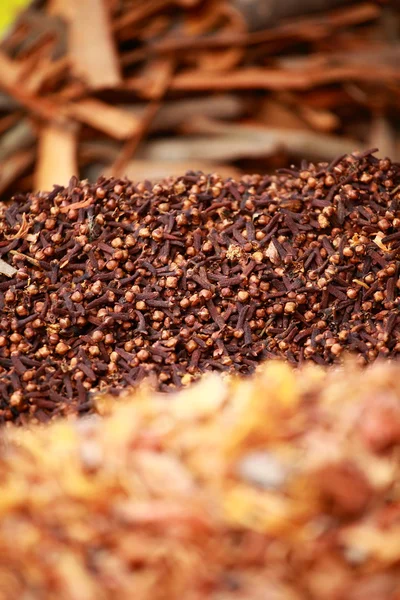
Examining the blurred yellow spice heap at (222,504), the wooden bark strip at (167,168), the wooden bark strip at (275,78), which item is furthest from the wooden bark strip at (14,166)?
the blurred yellow spice heap at (222,504)

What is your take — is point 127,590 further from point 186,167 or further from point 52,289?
point 186,167

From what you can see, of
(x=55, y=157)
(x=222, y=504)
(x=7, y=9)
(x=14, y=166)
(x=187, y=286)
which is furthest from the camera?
(x=7, y=9)

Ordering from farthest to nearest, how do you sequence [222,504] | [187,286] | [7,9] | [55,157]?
[7,9], [55,157], [187,286], [222,504]

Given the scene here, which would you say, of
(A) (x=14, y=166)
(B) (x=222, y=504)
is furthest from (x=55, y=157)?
(B) (x=222, y=504)

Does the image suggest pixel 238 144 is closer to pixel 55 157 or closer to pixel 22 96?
pixel 55 157

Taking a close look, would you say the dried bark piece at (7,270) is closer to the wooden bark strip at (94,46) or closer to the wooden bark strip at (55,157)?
the wooden bark strip at (55,157)
